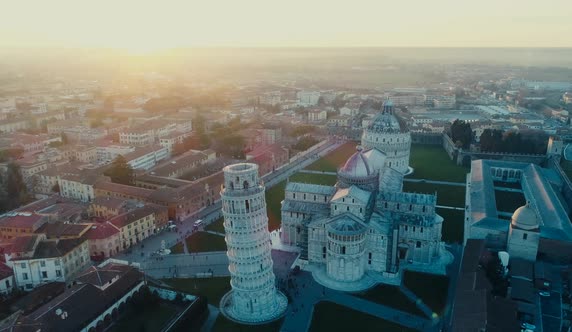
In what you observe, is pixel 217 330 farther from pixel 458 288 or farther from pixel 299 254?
pixel 458 288

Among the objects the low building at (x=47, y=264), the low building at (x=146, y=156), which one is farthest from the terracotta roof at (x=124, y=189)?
the low building at (x=47, y=264)

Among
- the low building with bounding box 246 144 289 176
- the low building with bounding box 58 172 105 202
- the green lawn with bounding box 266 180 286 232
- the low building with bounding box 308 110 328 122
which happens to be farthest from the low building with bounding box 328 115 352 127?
the low building with bounding box 58 172 105 202

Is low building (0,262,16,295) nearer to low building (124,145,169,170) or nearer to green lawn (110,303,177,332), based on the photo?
green lawn (110,303,177,332)

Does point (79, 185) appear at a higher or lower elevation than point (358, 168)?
lower

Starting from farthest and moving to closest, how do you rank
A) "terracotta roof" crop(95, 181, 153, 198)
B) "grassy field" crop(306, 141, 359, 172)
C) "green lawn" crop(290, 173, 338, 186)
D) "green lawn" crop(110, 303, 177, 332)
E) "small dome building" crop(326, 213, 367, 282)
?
"grassy field" crop(306, 141, 359, 172), "green lawn" crop(290, 173, 338, 186), "terracotta roof" crop(95, 181, 153, 198), "small dome building" crop(326, 213, 367, 282), "green lawn" crop(110, 303, 177, 332)

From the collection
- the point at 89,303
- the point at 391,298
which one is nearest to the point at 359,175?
the point at 391,298

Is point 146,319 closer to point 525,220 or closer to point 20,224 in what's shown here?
point 20,224

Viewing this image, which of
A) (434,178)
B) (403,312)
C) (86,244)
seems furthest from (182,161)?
(403,312)
